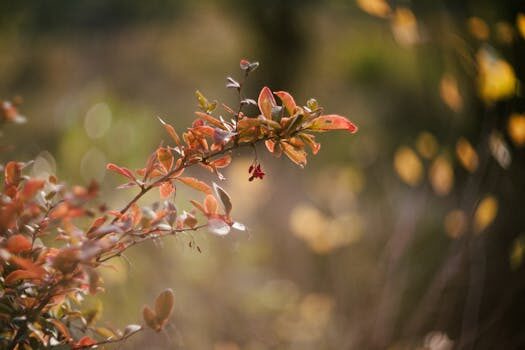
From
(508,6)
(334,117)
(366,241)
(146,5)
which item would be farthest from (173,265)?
(146,5)

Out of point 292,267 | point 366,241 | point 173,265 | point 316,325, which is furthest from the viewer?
point 366,241

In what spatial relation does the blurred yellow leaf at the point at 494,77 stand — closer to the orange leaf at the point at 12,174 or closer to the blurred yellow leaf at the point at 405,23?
the blurred yellow leaf at the point at 405,23

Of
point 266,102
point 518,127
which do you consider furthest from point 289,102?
point 518,127

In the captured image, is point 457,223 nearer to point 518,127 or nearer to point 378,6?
point 518,127

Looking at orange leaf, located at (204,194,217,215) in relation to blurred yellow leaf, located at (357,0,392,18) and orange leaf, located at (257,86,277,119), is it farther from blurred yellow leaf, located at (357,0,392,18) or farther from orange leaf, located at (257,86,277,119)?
blurred yellow leaf, located at (357,0,392,18)

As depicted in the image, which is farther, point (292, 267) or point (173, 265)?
point (292, 267)

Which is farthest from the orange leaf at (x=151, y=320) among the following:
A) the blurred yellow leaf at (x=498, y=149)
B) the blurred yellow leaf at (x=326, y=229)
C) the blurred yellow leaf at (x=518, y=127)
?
the blurred yellow leaf at (x=326, y=229)

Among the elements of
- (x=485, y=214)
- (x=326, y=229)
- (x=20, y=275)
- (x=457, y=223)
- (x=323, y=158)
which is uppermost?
(x=20, y=275)

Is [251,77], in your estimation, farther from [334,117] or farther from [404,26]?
[334,117]
